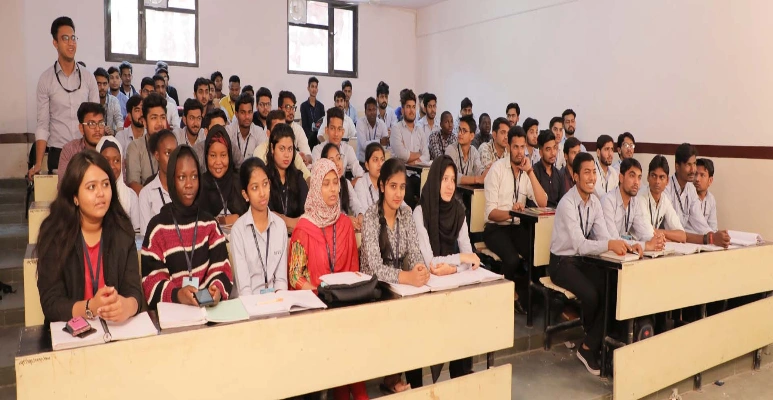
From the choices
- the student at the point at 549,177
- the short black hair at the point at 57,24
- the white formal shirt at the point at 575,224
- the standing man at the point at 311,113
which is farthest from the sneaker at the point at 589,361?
the standing man at the point at 311,113

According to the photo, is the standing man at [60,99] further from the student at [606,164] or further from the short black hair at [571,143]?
the student at [606,164]

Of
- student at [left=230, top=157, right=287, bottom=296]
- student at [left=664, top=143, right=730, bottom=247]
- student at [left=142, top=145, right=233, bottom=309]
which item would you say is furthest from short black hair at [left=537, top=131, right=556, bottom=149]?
student at [left=142, top=145, right=233, bottom=309]

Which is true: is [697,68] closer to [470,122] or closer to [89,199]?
[470,122]

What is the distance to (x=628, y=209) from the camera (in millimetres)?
3811

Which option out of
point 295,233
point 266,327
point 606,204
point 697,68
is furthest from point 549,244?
point 697,68

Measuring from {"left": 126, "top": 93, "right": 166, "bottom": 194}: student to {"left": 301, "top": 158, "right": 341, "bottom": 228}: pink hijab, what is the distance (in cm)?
174

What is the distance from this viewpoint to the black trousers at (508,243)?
13.3ft

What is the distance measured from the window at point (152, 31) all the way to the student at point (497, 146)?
5068mm

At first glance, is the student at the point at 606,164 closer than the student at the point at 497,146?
Yes

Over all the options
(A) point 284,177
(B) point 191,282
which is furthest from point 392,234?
(A) point 284,177

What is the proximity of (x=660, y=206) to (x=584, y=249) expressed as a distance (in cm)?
109

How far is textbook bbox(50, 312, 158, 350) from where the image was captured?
5.32 ft

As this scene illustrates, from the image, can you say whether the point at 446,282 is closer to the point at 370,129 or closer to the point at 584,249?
the point at 584,249

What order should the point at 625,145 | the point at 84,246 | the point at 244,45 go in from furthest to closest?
1. the point at 244,45
2. the point at 625,145
3. the point at 84,246
